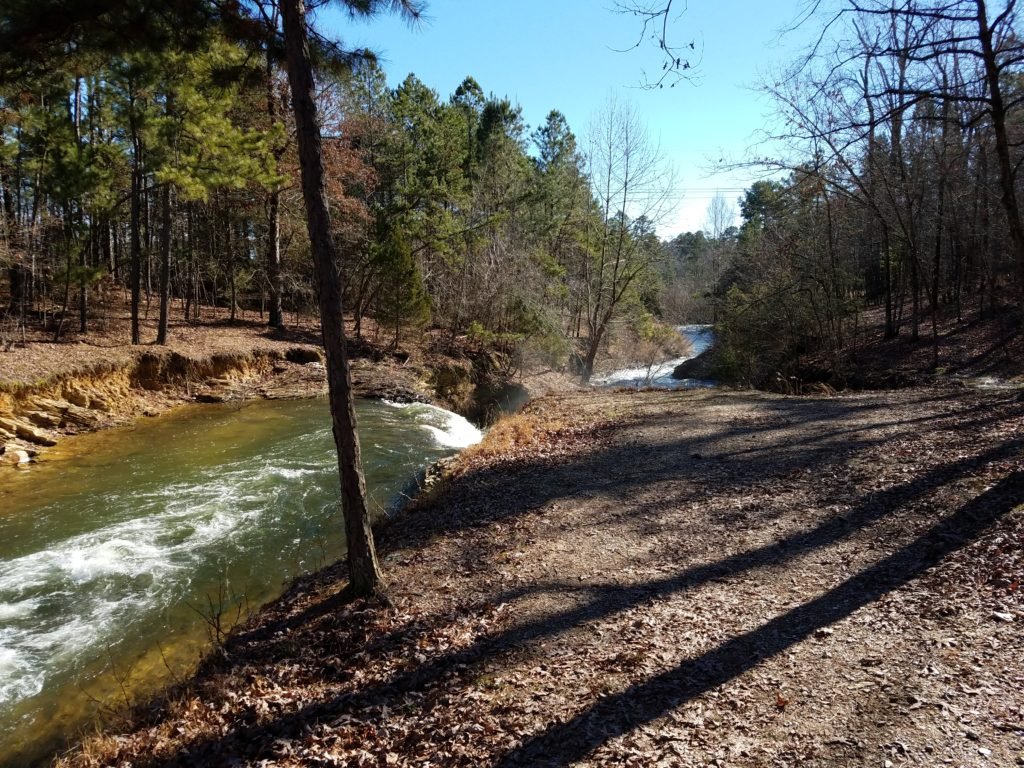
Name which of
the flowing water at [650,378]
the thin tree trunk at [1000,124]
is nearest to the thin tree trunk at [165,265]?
the flowing water at [650,378]

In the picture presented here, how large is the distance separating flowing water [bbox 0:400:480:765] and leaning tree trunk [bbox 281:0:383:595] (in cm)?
219

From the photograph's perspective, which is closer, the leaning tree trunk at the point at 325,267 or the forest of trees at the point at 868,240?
the leaning tree trunk at the point at 325,267

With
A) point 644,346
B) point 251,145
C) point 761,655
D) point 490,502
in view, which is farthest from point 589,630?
point 644,346

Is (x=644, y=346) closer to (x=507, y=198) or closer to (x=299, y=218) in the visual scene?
(x=507, y=198)

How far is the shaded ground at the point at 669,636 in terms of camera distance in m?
3.28

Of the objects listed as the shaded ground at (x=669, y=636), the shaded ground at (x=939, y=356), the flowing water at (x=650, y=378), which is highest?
the shaded ground at (x=939, y=356)

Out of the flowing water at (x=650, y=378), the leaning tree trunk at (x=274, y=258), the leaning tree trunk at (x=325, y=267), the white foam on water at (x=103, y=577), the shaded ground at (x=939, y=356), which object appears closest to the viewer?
the leaning tree trunk at (x=325, y=267)

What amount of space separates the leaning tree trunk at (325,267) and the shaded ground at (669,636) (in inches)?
39.1

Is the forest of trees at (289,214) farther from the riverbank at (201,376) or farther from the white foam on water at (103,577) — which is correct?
the white foam on water at (103,577)

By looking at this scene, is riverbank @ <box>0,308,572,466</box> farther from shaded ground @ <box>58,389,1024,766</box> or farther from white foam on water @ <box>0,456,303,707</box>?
shaded ground @ <box>58,389,1024,766</box>

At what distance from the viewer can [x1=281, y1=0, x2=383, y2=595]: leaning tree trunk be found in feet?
13.9

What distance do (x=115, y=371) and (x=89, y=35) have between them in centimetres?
1194

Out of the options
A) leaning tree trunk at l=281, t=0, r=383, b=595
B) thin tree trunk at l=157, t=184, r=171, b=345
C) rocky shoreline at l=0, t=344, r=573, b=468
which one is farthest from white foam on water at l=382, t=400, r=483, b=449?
leaning tree trunk at l=281, t=0, r=383, b=595

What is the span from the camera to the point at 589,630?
14.9ft
